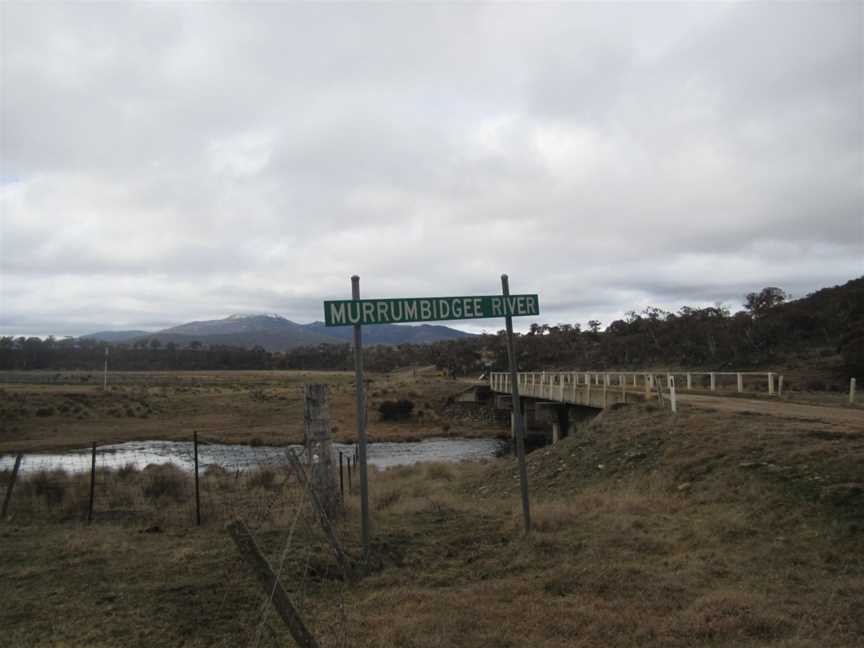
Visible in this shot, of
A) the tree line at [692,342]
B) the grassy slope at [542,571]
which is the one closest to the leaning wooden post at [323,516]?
the grassy slope at [542,571]

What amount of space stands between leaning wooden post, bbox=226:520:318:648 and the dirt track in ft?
37.3

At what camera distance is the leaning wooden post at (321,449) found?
9078mm

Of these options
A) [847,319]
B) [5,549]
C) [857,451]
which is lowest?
[5,549]

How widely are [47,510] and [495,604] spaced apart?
10076mm

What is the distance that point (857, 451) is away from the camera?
902 centimetres

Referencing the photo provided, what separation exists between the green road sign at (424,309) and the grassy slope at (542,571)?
104 inches

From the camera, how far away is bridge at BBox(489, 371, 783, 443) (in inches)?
878

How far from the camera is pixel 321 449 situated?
9.07 meters

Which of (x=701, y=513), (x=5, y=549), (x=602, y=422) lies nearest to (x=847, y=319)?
(x=602, y=422)

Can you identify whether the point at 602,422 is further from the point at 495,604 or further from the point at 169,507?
the point at 495,604

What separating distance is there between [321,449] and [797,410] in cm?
1338

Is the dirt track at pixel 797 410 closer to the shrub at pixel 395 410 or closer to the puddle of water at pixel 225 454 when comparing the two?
the puddle of water at pixel 225 454

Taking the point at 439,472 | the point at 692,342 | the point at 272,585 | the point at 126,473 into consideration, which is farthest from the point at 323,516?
the point at 692,342

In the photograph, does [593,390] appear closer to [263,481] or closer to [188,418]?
[263,481]
